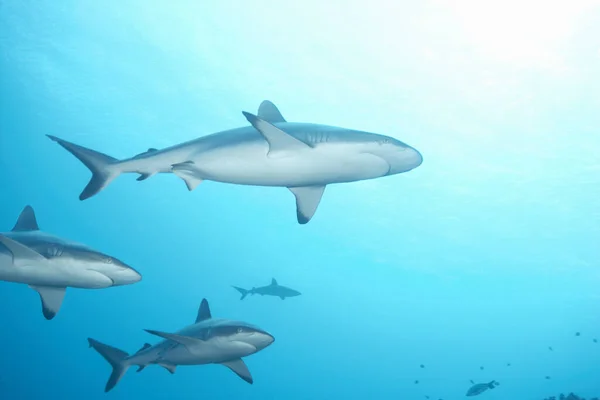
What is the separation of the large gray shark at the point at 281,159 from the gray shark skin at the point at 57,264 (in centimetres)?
98

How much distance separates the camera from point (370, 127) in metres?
24.8

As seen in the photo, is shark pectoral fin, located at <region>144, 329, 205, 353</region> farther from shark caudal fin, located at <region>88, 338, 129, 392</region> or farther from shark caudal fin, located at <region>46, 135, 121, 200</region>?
shark caudal fin, located at <region>46, 135, 121, 200</region>

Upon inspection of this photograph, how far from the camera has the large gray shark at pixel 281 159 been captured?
4.15 meters

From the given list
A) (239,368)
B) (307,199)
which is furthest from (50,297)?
(307,199)

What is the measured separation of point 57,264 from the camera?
13.8 ft

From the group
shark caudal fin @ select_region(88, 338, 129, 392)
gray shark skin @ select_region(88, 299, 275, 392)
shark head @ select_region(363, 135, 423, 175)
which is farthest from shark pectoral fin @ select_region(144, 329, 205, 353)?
shark head @ select_region(363, 135, 423, 175)

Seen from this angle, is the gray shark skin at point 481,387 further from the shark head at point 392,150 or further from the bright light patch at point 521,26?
the bright light patch at point 521,26

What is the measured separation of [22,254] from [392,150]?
3947mm

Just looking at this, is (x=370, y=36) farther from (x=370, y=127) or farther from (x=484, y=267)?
(x=484, y=267)

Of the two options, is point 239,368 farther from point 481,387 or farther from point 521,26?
point 521,26

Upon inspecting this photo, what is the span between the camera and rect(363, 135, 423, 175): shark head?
4.11m

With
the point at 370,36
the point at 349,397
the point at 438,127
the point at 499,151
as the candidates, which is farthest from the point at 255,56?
the point at 349,397

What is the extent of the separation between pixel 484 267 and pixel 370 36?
114 ft

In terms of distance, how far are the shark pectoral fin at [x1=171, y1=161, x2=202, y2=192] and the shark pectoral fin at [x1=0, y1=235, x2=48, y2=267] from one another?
5.39 feet
